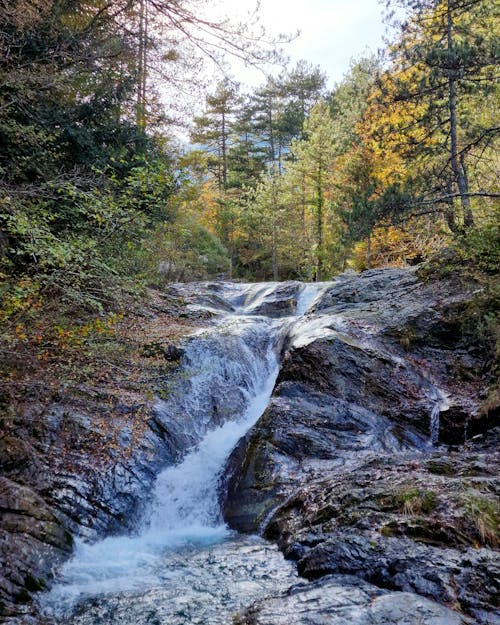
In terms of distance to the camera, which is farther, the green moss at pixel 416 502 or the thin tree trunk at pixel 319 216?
the thin tree trunk at pixel 319 216

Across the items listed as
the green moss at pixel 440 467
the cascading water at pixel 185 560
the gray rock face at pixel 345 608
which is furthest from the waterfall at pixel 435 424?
the gray rock face at pixel 345 608

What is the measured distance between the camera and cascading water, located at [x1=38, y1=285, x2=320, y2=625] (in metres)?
4.47

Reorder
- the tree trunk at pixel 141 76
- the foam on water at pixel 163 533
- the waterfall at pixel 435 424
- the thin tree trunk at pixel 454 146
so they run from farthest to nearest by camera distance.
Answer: the thin tree trunk at pixel 454 146, the tree trunk at pixel 141 76, the waterfall at pixel 435 424, the foam on water at pixel 163 533

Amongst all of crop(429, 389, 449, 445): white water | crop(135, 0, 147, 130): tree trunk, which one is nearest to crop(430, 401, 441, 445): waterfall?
crop(429, 389, 449, 445): white water

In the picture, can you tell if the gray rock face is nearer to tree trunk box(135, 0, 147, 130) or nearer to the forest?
the forest

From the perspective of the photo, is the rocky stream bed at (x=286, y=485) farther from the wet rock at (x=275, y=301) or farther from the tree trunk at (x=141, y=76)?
the tree trunk at (x=141, y=76)

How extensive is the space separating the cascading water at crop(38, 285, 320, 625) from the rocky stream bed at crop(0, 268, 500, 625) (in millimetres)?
28

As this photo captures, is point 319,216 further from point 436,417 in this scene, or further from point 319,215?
point 436,417

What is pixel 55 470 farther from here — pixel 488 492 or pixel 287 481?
pixel 488 492

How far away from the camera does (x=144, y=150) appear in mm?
10609

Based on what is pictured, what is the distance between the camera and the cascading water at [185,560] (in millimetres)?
4470

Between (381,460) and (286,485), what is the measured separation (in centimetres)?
146

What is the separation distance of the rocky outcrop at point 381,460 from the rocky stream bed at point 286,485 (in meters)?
0.02

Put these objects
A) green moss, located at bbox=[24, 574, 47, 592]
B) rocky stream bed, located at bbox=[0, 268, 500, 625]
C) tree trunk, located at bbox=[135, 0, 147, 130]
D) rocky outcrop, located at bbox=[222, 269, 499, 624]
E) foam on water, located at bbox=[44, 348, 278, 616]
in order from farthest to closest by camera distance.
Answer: tree trunk, located at bbox=[135, 0, 147, 130] < foam on water, located at bbox=[44, 348, 278, 616] < green moss, located at bbox=[24, 574, 47, 592] < rocky stream bed, located at bbox=[0, 268, 500, 625] < rocky outcrop, located at bbox=[222, 269, 499, 624]
